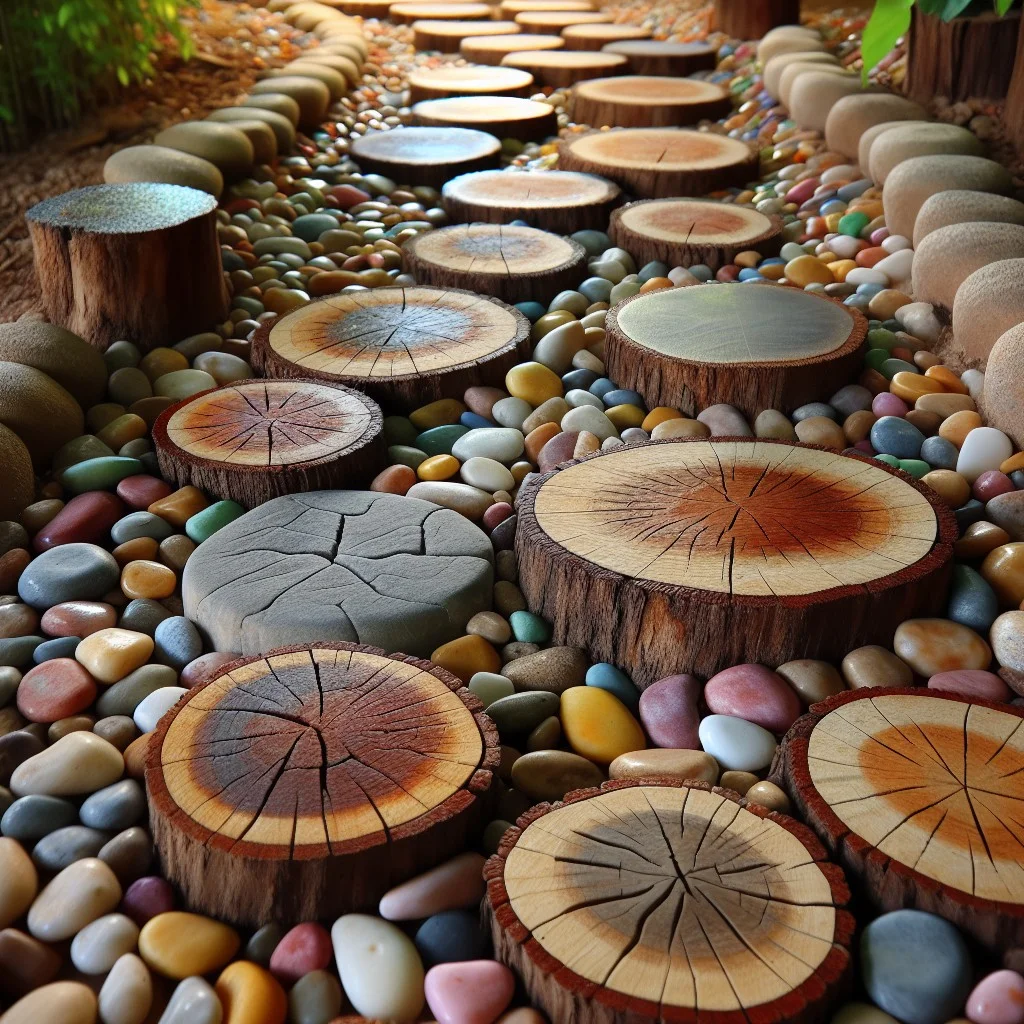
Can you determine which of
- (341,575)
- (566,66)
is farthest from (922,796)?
(566,66)

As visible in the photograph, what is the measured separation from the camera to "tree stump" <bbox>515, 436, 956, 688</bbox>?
1.26 metres

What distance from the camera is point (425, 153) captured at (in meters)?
3.17

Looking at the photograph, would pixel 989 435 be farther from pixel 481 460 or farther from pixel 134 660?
pixel 134 660

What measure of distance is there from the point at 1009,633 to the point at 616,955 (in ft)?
2.25

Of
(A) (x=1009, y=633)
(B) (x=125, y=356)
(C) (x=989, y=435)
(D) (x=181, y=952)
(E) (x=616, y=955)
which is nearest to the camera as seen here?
(E) (x=616, y=955)

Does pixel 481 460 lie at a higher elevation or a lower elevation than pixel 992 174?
lower

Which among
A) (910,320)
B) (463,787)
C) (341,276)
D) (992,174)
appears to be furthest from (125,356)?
(992,174)

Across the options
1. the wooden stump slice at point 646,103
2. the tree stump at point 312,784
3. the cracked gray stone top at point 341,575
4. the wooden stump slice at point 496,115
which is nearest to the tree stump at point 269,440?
the cracked gray stone top at point 341,575

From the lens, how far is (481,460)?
5.58 feet

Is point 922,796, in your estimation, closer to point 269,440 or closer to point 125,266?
point 269,440

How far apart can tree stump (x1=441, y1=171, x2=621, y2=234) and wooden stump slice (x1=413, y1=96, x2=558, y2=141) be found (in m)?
0.66

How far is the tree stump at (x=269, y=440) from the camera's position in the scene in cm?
161

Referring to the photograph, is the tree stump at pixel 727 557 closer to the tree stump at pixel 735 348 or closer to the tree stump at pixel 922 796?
the tree stump at pixel 922 796

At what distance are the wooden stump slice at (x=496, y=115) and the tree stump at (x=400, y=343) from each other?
1517 millimetres
